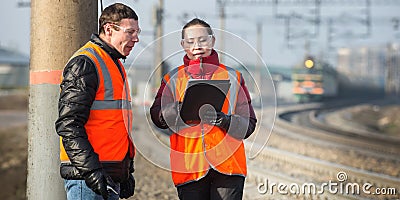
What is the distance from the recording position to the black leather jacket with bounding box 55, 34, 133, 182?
292 centimetres

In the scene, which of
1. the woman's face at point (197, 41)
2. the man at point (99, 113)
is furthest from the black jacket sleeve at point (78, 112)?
the woman's face at point (197, 41)

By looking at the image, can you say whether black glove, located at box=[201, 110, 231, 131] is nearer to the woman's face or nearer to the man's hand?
the woman's face

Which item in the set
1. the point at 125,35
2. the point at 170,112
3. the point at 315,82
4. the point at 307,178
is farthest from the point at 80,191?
the point at 315,82

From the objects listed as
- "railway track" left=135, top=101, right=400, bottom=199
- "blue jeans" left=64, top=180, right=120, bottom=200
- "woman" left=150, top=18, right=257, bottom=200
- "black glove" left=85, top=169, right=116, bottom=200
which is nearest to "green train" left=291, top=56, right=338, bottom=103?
"railway track" left=135, top=101, right=400, bottom=199

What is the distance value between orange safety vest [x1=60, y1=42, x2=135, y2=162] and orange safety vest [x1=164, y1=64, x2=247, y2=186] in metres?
0.32

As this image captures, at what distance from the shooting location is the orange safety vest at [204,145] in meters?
3.22

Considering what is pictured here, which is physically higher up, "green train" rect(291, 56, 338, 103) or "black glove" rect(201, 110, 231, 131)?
"green train" rect(291, 56, 338, 103)

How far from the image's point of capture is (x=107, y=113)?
121 inches

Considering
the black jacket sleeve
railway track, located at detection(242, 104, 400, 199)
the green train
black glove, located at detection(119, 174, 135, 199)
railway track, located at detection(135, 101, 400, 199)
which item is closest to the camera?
the black jacket sleeve

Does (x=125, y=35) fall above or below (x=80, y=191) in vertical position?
above

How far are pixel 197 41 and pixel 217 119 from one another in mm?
478

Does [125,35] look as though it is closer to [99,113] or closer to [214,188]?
[99,113]

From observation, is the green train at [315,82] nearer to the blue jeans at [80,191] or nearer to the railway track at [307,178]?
the railway track at [307,178]

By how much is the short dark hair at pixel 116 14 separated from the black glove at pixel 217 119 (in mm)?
699
